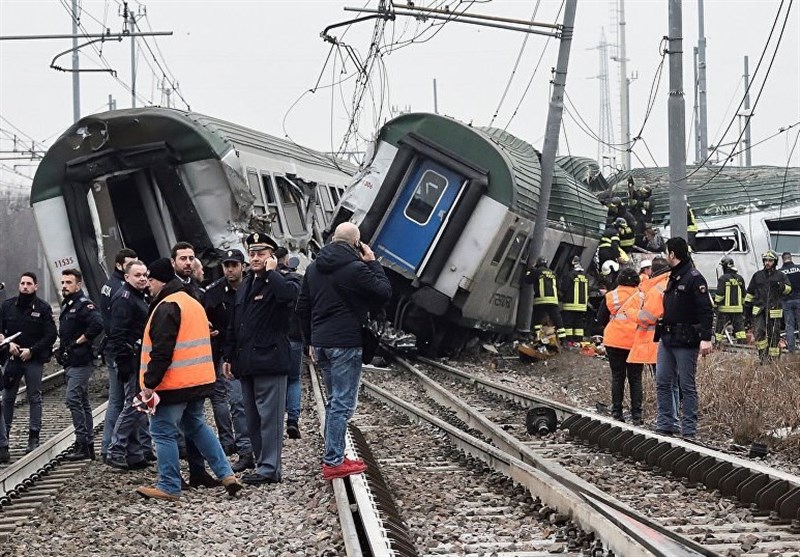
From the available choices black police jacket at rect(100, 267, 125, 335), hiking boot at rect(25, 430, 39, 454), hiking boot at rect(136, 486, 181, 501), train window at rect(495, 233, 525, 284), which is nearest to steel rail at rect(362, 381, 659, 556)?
hiking boot at rect(136, 486, 181, 501)

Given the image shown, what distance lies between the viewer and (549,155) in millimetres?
18734

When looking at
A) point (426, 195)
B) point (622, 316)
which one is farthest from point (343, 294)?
point (426, 195)

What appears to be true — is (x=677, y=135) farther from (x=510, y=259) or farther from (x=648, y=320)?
(x=648, y=320)

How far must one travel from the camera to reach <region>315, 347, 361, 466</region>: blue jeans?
7.61 meters

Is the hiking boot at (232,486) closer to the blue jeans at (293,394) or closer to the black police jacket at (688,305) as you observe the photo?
the blue jeans at (293,394)

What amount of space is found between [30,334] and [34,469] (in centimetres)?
158

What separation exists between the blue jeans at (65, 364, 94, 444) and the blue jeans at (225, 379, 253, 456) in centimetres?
124

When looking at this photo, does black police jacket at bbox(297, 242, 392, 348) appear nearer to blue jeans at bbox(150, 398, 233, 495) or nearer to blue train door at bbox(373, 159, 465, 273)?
blue jeans at bbox(150, 398, 233, 495)

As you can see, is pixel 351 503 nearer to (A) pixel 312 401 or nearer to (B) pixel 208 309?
(B) pixel 208 309

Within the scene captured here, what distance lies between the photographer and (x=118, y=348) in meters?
9.02

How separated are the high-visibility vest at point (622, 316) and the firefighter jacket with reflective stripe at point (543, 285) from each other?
6839 mm

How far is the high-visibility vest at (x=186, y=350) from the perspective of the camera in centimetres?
749

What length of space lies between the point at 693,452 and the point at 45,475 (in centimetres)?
508

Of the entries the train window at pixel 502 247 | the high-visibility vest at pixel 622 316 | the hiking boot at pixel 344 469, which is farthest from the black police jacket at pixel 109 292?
the train window at pixel 502 247
